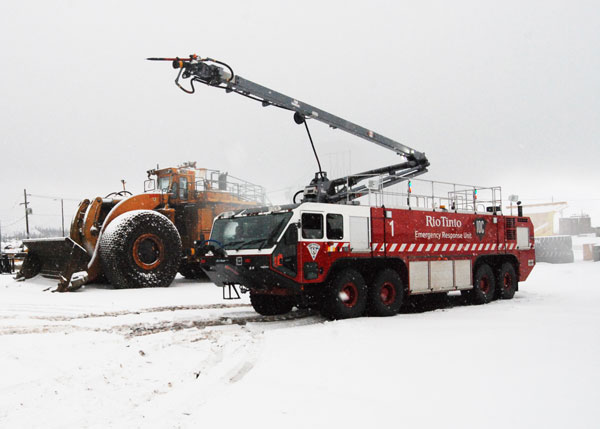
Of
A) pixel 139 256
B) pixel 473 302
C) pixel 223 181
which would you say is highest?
pixel 223 181

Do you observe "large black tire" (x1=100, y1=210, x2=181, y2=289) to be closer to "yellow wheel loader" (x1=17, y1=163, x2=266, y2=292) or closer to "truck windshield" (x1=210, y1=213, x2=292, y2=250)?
"yellow wheel loader" (x1=17, y1=163, x2=266, y2=292)

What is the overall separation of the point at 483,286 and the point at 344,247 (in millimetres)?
5641

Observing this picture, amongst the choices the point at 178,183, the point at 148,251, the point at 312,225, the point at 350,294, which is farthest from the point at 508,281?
the point at 178,183

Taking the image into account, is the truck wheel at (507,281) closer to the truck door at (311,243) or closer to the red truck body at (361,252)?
the red truck body at (361,252)

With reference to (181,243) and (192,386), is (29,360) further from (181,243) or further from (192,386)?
(181,243)

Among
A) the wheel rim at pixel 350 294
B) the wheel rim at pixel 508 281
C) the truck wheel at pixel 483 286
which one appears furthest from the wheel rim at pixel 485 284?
the wheel rim at pixel 350 294

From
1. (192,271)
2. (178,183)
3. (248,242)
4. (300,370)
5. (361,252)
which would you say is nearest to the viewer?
(300,370)

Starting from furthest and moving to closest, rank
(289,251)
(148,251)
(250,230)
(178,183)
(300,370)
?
(178,183)
(148,251)
(250,230)
(289,251)
(300,370)

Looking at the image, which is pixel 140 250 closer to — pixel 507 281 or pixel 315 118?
pixel 315 118

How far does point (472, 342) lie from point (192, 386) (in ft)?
14.4

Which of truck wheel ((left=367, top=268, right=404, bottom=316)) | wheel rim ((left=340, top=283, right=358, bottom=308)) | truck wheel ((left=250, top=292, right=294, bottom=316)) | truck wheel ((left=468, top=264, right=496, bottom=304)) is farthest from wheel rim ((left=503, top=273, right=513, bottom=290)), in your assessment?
truck wheel ((left=250, top=292, right=294, bottom=316))

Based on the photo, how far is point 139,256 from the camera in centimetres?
1697

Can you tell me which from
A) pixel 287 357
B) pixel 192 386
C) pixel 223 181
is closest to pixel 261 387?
pixel 192 386

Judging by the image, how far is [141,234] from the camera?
1688 centimetres
